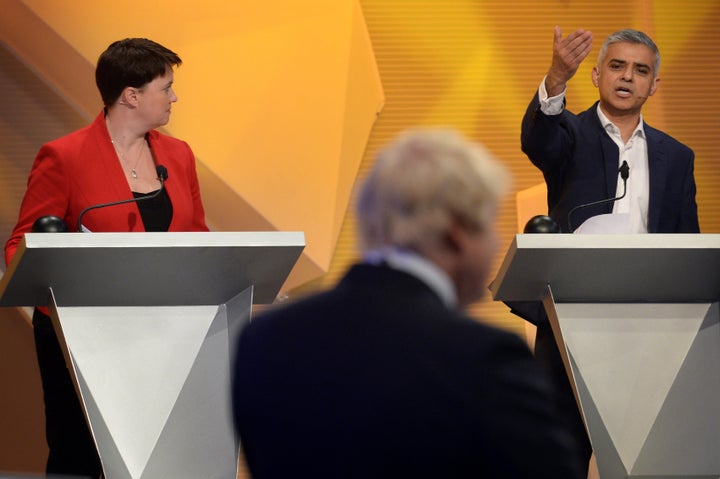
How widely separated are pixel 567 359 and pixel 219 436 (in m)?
0.85

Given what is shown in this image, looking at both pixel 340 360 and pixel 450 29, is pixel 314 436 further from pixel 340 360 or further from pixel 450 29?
pixel 450 29

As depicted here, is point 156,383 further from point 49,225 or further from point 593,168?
point 593,168

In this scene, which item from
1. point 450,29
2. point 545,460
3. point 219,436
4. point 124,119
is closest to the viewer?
point 545,460

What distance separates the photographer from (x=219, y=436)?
2582 mm

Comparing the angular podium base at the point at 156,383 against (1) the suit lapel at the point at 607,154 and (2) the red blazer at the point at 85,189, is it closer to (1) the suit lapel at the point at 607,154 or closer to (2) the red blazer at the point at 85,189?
(2) the red blazer at the point at 85,189

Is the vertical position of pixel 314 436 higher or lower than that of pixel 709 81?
higher

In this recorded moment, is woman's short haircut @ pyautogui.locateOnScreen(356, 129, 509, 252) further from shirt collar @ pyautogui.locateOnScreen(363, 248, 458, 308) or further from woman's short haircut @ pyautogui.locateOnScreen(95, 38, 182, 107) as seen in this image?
woman's short haircut @ pyautogui.locateOnScreen(95, 38, 182, 107)

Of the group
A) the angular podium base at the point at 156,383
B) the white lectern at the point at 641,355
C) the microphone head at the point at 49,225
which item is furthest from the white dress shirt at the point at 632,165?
the microphone head at the point at 49,225

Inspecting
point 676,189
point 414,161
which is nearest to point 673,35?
point 676,189

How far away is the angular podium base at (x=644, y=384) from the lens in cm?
262

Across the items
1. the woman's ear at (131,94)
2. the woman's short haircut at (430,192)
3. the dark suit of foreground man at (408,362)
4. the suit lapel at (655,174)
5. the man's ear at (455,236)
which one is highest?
the woman's short haircut at (430,192)

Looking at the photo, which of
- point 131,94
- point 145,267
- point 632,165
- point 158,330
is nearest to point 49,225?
point 145,267

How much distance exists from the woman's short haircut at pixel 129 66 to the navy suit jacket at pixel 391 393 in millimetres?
2022

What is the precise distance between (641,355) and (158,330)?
1.17 m
